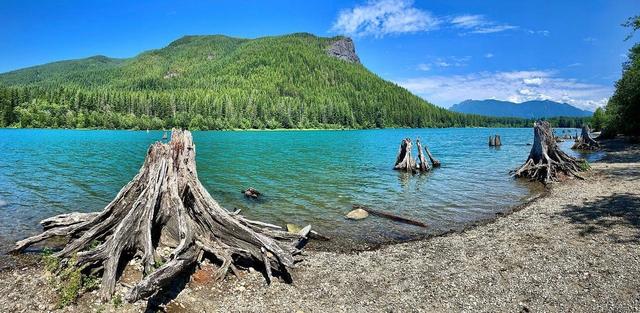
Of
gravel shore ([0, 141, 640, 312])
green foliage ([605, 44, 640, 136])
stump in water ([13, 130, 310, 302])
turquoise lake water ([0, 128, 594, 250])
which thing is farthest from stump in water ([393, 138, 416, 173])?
green foliage ([605, 44, 640, 136])

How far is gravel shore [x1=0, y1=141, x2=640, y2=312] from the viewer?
10.1 metres

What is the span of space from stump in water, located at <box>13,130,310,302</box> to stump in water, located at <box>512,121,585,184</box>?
2612cm

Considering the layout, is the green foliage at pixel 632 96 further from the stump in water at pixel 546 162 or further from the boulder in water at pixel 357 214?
the boulder in water at pixel 357 214

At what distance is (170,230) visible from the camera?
546 inches

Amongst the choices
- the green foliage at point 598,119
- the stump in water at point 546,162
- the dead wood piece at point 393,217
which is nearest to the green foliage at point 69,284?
the dead wood piece at point 393,217

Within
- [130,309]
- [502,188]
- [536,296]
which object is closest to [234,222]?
[130,309]

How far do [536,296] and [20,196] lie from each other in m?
29.5

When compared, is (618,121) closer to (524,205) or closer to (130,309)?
(524,205)

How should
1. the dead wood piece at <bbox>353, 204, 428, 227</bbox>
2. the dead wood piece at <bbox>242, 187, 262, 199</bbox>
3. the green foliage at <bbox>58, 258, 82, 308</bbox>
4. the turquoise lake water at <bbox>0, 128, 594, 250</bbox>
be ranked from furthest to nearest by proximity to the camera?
1. the dead wood piece at <bbox>242, 187, 262, 199</bbox>
2. the dead wood piece at <bbox>353, 204, 428, 227</bbox>
3. the turquoise lake water at <bbox>0, 128, 594, 250</bbox>
4. the green foliage at <bbox>58, 258, 82, 308</bbox>

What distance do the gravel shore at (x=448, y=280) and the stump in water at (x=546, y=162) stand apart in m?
15.6

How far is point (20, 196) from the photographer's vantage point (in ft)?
82.6

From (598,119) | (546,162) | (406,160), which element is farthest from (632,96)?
(598,119)

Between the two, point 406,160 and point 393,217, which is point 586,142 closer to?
point 406,160

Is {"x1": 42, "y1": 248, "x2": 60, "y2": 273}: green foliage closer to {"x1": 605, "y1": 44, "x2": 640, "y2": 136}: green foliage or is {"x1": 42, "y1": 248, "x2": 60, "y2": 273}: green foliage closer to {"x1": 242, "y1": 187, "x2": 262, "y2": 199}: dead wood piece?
{"x1": 242, "y1": 187, "x2": 262, "y2": 199}: dead wood piece
